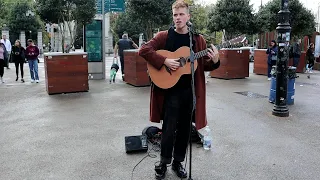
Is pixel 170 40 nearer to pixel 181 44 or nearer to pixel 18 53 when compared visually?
pixel 181 44

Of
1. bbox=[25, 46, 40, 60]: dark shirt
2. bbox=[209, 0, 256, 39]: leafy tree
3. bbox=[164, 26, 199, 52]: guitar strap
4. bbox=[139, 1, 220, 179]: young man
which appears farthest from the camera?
bbox=[209, 0, 256, 39]: leafy tree

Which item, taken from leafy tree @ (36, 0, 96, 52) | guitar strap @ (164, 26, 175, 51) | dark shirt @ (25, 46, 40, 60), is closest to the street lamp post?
guitar strap @ (164, 26, 175, 51)

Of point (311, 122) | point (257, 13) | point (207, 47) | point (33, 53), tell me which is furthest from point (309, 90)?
point (33, 53)

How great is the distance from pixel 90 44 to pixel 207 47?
1006 centimetres

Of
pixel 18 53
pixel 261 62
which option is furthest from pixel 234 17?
pixel 18 53

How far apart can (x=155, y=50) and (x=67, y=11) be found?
8.52 metres

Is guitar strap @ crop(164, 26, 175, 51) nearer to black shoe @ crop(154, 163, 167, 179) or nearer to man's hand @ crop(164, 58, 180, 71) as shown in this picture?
man's hand @ crop(164, 58, 180, 71)

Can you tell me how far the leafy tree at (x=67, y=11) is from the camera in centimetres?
1112

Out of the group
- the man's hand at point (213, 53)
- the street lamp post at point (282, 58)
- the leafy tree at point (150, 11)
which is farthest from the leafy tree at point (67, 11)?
the man's hand at point (213, 53)

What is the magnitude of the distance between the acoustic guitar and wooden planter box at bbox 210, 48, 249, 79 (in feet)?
33.4

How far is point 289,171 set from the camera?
4281mm

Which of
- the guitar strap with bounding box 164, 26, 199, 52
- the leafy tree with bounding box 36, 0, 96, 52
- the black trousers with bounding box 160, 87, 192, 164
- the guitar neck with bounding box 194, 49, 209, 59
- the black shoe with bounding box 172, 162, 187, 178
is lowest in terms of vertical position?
the black shoe with bounding box 172, 162, 187, 178

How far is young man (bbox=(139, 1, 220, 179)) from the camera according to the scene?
12.1ft

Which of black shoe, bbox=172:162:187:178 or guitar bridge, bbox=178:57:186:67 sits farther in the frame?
black shoe, bbox=172:162:187:178
